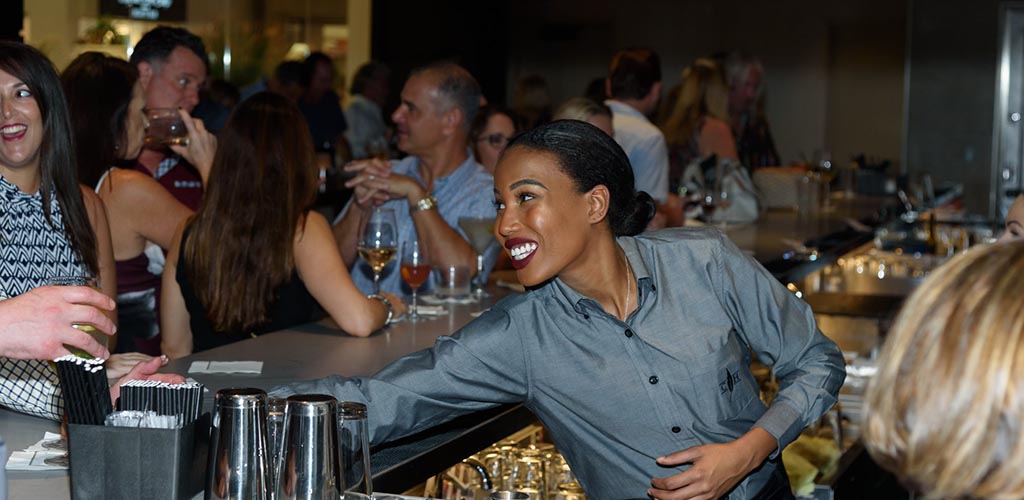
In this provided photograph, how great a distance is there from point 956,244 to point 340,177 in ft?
14.3

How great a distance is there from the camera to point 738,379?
92.0 inches

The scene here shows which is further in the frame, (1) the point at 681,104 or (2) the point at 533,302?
(1) the point at 681,104

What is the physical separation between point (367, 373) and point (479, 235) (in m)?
1.23

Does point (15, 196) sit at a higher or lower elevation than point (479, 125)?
lower

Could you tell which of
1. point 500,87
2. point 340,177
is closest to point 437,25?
point 500,87

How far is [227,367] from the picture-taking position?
271cm

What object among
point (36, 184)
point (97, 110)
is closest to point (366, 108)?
point (97, 110)

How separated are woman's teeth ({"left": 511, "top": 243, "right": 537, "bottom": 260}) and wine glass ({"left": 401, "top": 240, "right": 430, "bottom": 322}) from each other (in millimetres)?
1275

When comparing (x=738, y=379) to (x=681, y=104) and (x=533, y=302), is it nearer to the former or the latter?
(x=533, y=302)

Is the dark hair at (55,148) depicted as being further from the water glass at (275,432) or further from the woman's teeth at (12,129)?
the water glass at (275,432)

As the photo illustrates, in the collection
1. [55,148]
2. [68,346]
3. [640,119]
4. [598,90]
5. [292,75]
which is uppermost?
[292,75]

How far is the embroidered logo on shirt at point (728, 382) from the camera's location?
2.29m

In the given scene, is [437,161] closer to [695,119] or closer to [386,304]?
[386,304]

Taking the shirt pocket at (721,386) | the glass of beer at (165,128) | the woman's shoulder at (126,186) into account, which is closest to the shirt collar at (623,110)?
the glass of beer at (165,128)
